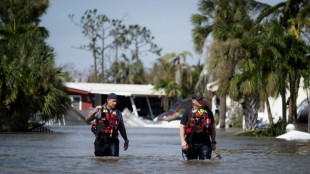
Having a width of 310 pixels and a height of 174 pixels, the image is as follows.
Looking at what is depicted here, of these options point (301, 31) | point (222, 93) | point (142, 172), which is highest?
point (301, 31)

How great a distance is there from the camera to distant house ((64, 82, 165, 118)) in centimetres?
5372

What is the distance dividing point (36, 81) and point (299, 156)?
16.8 m

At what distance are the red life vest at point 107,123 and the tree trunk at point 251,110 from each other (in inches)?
835

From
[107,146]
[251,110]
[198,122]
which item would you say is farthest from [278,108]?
[198,122]

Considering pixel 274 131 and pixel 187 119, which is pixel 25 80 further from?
pixel 187 119

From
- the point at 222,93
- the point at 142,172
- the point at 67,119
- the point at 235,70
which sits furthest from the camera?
the point at 67,119

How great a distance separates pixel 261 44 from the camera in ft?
89.1

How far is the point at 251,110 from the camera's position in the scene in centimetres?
3209

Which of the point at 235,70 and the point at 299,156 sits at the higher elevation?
the point at 235,70

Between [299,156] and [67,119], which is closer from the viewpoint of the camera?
[299,156]

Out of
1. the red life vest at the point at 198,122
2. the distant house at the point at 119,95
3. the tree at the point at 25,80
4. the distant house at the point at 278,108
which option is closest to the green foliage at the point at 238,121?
the distant house at the point at 278,108

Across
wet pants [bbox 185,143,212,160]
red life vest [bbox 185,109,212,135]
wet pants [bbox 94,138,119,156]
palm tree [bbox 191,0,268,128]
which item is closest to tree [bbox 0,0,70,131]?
palm tree [bbox 191,0,268,128]

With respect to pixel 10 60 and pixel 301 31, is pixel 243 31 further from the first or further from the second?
pixel 10 60

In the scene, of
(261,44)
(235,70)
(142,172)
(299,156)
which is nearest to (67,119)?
(235,70)
